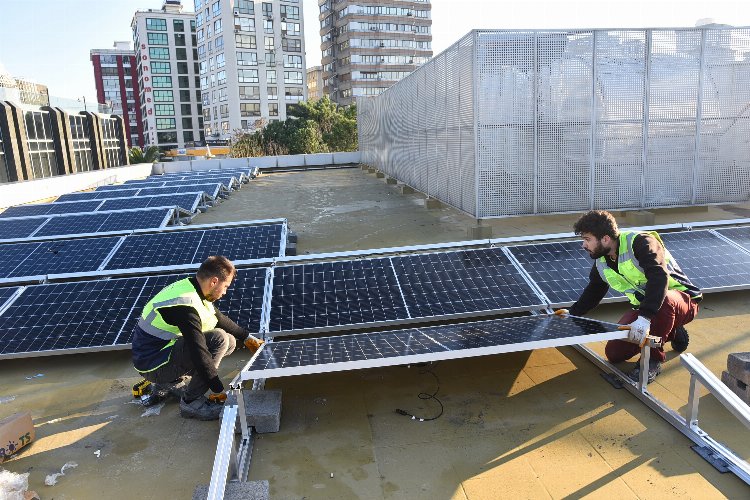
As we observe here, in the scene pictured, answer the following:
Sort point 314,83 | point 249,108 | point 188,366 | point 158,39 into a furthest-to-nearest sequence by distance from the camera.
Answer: point 314,83
point 158,39
point 249,108
point 188,366

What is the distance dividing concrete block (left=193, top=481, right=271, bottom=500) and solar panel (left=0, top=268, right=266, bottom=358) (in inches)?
90.6

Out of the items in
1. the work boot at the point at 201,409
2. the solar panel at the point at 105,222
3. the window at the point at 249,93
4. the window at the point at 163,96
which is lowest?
the work boot at the point at 201,409

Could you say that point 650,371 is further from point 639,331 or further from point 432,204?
point 432,204

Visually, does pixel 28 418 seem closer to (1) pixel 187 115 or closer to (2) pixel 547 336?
(2) pixel 547 336

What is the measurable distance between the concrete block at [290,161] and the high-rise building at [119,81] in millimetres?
70276

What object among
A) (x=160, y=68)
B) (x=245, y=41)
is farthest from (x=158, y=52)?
(x=245, y=41)

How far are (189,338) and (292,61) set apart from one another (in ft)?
254

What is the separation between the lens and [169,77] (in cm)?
8331

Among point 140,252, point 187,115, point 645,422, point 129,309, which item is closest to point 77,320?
point 129,309

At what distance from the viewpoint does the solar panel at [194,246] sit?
27.6 feet

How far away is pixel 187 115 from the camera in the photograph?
85125mm

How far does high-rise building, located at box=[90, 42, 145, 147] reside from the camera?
96.7 meters

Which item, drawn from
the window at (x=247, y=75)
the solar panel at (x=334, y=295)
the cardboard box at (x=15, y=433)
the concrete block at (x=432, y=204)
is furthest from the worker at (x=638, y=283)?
the window at (x=247, y=75)

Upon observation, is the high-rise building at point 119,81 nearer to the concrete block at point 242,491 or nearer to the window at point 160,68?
the window at point 160,68
